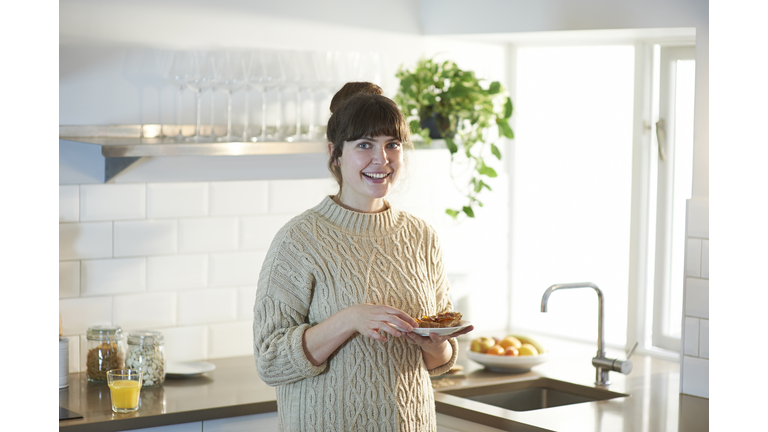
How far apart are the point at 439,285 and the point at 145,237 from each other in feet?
3.66

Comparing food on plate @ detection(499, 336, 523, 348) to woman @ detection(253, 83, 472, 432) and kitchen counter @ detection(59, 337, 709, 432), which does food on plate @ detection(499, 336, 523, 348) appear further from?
woman @ detection(253, 83, 472, 432)

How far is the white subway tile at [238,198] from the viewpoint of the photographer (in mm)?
2725

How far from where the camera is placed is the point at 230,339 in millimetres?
2799

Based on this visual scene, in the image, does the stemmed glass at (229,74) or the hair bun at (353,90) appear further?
the stemmed glass at (229,74)

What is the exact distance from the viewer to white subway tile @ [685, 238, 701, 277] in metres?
2.37

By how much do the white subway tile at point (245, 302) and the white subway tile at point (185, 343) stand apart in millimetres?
130

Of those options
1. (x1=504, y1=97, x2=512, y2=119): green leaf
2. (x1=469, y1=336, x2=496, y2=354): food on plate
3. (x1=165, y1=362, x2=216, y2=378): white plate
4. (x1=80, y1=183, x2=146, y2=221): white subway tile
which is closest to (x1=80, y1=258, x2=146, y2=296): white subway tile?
(x1=80, y1=183, x2=146, y2=221): white subway tile

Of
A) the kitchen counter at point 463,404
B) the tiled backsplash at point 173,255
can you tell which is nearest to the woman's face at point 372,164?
the tiled backsplash at point 173,255

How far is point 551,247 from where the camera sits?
11.1 ft

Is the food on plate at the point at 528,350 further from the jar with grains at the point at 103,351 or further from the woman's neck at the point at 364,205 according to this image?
the jar with grains at the point at 103,351

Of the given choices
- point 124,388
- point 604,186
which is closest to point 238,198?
point 124,388

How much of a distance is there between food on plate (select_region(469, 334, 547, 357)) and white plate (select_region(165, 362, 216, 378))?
86cm

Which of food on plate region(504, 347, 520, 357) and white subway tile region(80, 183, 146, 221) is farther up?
white subway tile region(80, 183, 146, 221)

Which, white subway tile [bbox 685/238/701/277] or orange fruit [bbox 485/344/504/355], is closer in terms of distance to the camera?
white subway tile [bbox 685/238/701/277]
